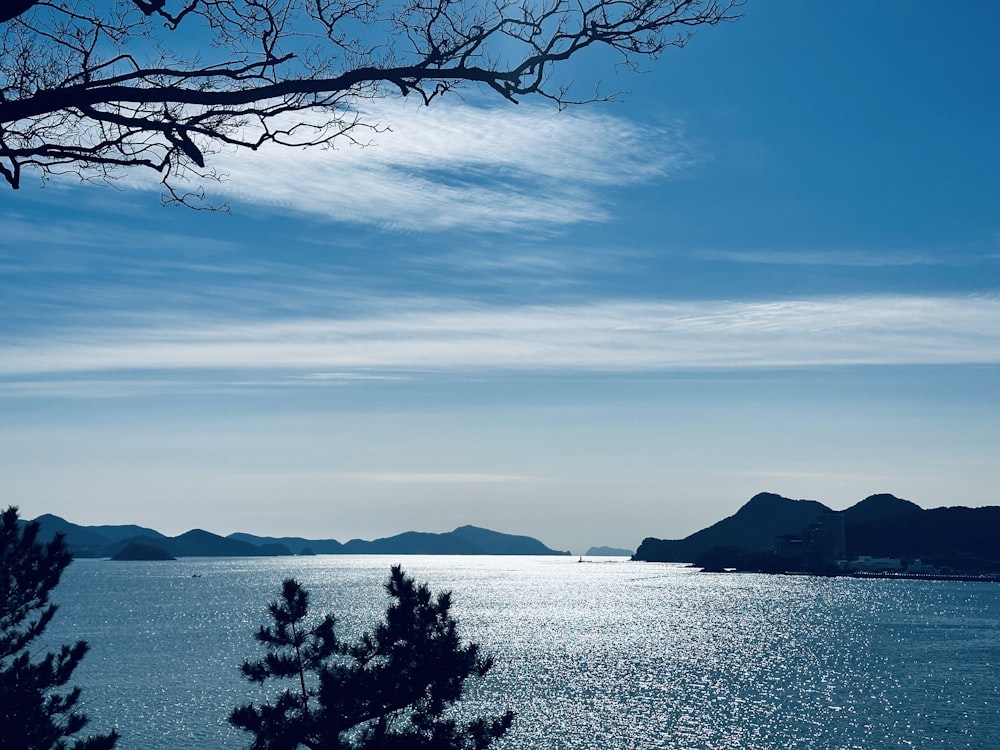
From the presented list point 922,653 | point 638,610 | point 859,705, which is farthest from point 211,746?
point 638,610

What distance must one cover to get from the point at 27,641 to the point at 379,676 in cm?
1349

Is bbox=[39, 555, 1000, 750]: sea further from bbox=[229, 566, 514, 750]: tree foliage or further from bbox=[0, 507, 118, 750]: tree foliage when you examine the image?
bbox=[0, 507, 118, 750]: tree foliage

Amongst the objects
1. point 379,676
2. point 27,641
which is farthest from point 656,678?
point 379,676

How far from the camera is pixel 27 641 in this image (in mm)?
28688

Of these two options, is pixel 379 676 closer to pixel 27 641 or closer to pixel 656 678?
pixel 27 641

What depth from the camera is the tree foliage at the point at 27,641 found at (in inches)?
952

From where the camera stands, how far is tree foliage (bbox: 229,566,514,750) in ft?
71.6

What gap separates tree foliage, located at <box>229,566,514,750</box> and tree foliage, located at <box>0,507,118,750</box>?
6512 millimetres

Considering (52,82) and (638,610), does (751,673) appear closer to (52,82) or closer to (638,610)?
(638,610)

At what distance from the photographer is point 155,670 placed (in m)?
98.2

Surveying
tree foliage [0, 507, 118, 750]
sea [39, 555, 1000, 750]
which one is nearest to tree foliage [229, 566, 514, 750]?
sea [39, 555, 1000, 750]

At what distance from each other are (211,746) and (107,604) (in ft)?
509

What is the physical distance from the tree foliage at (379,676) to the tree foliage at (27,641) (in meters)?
6.51

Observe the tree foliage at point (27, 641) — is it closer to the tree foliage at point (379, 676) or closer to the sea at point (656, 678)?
the tree foliage at point (379, 676)
